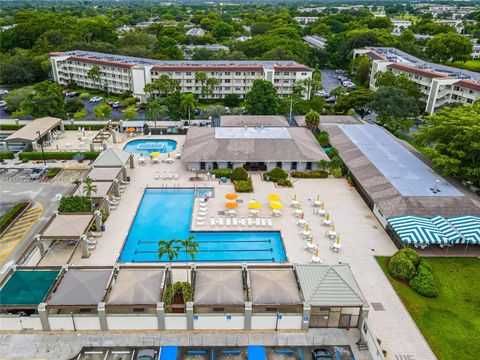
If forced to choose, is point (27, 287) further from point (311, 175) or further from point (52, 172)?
point (311, 175)

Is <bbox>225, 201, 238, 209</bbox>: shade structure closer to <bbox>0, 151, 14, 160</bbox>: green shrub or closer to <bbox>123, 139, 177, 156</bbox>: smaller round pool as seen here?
<bbox>123, 139, 177, 156</bbox>: smaller round pool

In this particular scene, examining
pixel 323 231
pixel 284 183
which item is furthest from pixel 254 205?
pixel 284 183

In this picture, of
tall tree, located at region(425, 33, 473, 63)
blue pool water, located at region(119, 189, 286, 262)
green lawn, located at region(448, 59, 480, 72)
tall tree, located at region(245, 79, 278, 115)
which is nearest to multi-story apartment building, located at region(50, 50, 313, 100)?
tall tree, located at region(245, 79, 278, 115)

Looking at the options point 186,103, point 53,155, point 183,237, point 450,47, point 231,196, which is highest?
point 450,47

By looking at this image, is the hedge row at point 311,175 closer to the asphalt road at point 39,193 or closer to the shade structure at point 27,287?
the asphalt road at point 39,193

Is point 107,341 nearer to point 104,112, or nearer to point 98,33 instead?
point 104,112

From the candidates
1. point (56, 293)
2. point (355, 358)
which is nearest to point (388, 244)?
point (355, 358)

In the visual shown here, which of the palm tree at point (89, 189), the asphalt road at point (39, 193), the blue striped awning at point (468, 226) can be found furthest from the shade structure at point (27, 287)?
the blue striped awning at point (468, 226)
